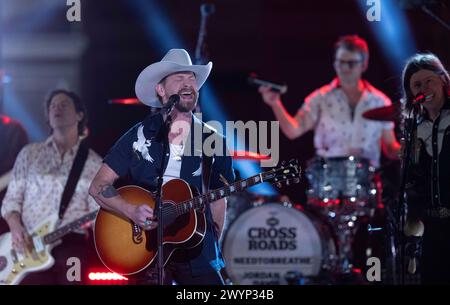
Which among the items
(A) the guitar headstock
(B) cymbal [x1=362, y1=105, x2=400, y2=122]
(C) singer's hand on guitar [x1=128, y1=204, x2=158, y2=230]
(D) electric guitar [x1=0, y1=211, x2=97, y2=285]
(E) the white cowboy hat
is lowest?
(D) electric guitar [x1=0, y1=211, x2=97, y2=285]

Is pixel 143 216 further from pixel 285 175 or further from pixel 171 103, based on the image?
pixel 285 175

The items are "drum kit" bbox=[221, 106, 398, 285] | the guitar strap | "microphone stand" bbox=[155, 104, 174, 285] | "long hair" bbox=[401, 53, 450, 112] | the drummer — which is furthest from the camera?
the drummer

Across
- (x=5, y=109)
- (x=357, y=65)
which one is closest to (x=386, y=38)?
(x=357, y=65)

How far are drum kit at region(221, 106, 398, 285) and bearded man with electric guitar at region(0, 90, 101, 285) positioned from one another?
1.37 meters

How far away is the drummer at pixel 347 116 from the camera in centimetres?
796

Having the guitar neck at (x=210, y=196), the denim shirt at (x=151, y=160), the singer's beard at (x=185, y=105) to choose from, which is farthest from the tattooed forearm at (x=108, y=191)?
the singer's beard at (x=185, y=105)

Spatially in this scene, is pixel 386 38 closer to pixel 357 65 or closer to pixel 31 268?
pixel 357 65

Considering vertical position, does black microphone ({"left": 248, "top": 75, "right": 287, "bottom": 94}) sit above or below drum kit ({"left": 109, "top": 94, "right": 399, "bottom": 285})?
above

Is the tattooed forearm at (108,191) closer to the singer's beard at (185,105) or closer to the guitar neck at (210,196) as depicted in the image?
the guitar neck at (210,196)

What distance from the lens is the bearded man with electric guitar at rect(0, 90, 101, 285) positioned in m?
7.28

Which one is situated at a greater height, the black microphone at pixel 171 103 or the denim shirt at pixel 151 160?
the black microphone at pixel 171 103

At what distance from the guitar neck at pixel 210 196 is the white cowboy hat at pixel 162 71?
2.62 feet

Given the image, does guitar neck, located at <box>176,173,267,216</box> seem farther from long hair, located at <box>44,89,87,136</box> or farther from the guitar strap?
long hair, located at <box>44,89,87,136</box>

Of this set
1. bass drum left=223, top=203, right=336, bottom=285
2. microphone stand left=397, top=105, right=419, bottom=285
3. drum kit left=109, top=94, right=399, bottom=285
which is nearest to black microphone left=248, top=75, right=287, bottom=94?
drum kit left=109, top=94, right=399, bottom=285
